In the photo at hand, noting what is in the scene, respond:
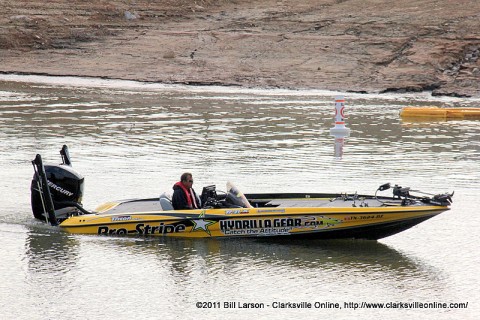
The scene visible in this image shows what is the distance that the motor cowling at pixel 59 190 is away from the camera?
15.4 metres

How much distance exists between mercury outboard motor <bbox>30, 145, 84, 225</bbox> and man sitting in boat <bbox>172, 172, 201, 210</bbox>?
1.66 metres

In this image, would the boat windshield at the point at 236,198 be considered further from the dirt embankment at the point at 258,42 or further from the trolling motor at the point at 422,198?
the dirt embankment at the point at 258,42

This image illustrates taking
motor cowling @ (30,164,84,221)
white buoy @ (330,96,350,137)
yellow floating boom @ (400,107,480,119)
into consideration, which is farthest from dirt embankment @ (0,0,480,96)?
motor cowling @ (30,164,84,221)

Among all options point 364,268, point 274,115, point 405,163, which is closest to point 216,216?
point 364,268

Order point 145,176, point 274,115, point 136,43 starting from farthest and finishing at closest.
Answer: point 136,43 → point 274,115 → point 145,176

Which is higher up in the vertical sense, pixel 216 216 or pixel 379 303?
pixel 216 216

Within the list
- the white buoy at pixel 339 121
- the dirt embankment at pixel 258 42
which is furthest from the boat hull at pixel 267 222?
the dirt embankment at pixel 258 42

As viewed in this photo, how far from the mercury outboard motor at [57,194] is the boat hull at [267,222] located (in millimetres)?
655

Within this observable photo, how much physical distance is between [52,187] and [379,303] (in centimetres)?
585

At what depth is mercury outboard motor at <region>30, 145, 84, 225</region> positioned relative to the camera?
15344 mm

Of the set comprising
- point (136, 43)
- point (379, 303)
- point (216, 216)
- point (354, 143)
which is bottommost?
point (379, 303)

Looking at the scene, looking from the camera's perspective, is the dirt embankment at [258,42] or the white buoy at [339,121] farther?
the dirt embankment at [258,42]

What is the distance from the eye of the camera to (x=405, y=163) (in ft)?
69.9

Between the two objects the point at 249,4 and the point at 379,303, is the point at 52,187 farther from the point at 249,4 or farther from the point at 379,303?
the point at 249,4
